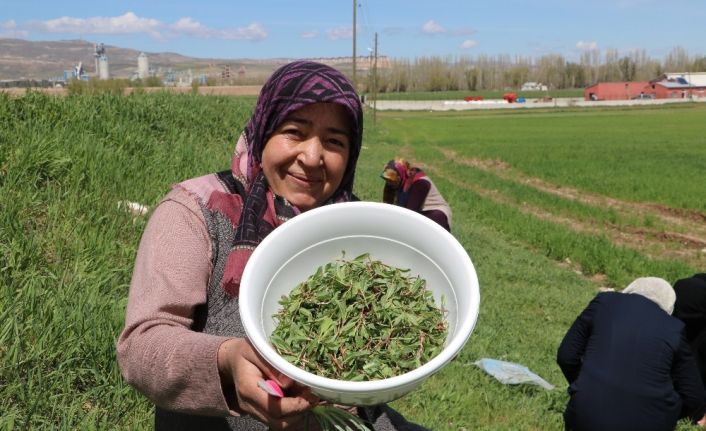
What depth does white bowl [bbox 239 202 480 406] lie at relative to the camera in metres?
1.33

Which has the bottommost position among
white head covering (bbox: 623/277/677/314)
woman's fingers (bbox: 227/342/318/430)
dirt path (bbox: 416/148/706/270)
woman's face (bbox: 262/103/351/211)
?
dirt path (bbox: 416/148/706/270)

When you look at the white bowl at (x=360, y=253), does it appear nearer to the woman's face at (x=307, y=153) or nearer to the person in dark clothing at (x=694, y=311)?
the woman's face at (x=307, y=153)

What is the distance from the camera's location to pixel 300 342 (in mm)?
1361

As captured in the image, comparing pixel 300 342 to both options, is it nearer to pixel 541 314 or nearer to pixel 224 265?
pixel 224 265

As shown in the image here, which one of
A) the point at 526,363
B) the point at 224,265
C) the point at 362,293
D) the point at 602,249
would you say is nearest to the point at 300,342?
the point at 362,293

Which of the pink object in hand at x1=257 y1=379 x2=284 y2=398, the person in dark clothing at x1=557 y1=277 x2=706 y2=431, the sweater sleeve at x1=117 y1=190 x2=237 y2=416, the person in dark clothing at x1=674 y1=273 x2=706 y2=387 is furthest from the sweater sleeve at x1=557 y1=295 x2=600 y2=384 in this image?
the pink object in hand at x1=257 y1=379 x2=284 y2=398

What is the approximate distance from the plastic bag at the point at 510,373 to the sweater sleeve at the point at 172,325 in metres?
3.37

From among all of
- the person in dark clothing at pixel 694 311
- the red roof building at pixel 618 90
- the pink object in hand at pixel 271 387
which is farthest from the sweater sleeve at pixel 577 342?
the red roof building at pixel 618 90

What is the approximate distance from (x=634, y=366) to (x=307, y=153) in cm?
282

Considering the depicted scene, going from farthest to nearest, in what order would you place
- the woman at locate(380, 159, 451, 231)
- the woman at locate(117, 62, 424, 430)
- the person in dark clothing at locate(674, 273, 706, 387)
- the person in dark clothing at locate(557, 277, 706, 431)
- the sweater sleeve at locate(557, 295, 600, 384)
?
the person in dark clothing at locate(674, 273, 706, 387), the sweater sleeve at locate(557, 295, 600, 384), the person in dark clothing at locate(557, 277, 706, 431), the woman at locate(380, 159, 451, 231), the woman at locate(117, 62, 424, 430)

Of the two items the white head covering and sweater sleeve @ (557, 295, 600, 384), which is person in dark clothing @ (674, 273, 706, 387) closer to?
the white head covering

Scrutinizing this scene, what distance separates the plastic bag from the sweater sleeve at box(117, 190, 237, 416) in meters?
3.37

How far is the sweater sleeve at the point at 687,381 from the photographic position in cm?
377

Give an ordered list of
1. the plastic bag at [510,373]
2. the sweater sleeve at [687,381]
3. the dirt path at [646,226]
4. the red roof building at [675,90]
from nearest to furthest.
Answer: the sweater sleeve at [687,381]
the plastic bag at [510,373]
the dirt path at [646,226]
the red roof building at [675,90]
